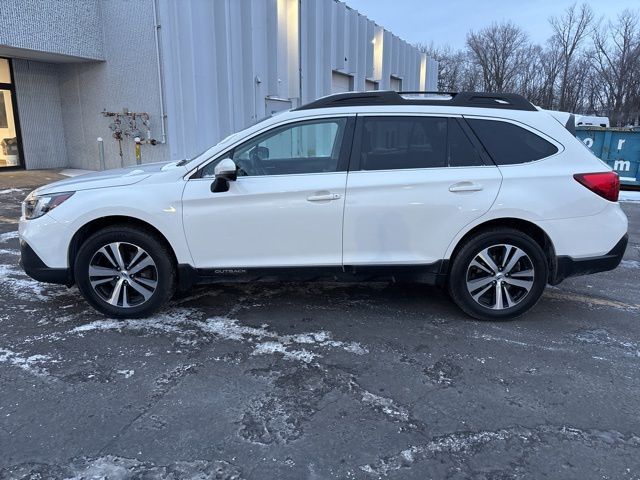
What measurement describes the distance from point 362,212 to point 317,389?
4.82ft

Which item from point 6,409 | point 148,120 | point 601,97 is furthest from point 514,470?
point 601,97

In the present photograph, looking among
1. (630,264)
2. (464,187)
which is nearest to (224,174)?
(464,187)

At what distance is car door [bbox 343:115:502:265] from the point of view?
393cm

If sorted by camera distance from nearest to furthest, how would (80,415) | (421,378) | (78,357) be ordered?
(80,415), (421,378), (78,357)

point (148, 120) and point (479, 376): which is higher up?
point (148, 120)

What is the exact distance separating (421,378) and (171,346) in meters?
1.86

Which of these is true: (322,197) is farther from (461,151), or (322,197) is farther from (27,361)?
(27,361)

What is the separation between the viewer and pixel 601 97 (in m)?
63.6

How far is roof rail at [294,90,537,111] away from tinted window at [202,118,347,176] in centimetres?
18

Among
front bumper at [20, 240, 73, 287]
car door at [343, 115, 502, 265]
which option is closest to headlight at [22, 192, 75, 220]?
front bumper at [20, 240, 73, 287]

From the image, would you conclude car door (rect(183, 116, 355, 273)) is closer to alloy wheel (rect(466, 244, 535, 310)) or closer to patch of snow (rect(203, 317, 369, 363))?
patch of snow (rect(203, 317, 369, 363))

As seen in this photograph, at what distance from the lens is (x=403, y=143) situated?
13.3 feet

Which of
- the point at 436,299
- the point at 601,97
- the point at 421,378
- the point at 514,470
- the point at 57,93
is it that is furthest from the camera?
the point at 601,97

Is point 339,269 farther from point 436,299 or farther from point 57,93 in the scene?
point 57,93
